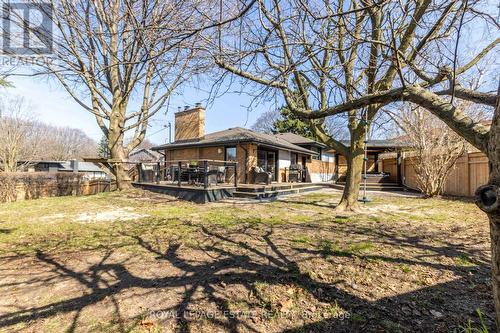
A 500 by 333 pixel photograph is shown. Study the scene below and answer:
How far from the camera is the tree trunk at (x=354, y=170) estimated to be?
7926 millimetres

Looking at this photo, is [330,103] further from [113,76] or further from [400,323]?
[113,76]

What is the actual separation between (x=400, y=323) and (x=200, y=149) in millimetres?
14849

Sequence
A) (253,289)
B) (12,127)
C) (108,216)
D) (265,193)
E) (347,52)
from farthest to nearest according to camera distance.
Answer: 1. (12,127)
2. (265,193)
3. (108,216)
4. (347,52)
5. (253,289)

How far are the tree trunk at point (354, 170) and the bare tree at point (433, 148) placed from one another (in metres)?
4.00

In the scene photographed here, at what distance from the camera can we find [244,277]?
3121mm

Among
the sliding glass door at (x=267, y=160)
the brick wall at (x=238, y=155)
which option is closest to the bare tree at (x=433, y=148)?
the brick wall at (x=238, y=155)

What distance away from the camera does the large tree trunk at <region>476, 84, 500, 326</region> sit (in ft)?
4.28

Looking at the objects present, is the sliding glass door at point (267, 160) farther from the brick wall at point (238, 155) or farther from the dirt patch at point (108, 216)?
the dirt patch at point (108, 216)

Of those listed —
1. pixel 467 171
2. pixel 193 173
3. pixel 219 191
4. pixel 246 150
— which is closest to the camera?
pixel 219 191

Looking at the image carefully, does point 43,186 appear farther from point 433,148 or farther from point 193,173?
point 433,148

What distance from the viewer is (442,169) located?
35.6ft

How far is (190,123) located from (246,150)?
18.3ft

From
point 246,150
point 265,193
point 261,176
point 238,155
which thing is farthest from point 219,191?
point 238,155

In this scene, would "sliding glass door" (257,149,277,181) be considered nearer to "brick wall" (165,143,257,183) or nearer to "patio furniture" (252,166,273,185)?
"brick wall" (165,143,257,183)
